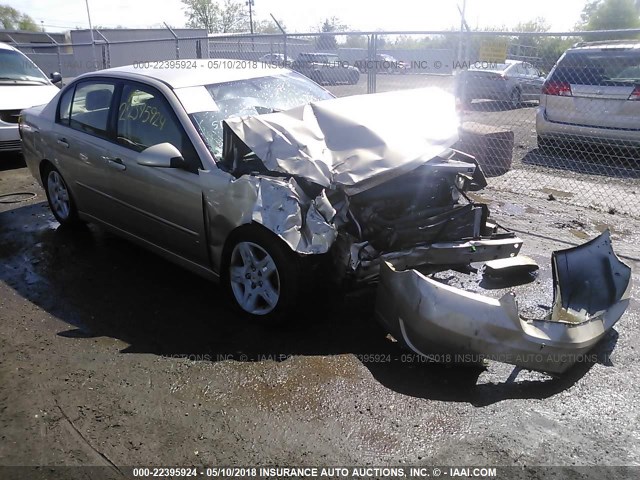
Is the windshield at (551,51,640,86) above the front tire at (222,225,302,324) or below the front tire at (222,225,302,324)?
above

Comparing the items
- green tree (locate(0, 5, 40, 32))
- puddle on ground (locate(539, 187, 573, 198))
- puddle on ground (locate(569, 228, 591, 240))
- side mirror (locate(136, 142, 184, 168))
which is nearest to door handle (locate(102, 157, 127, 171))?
side mirror (locate(136, 142, 184, 168))

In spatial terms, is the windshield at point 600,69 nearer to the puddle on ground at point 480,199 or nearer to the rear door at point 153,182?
the puddle on ground at point 480,199

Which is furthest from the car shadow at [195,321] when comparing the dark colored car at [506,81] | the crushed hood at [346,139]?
the dark colored car at [506,81]

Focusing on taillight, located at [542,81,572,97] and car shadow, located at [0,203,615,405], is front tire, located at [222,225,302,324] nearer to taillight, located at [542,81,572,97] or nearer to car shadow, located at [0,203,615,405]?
car shadow, located at [0,203,615,405]

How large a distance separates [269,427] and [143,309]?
5.61ft

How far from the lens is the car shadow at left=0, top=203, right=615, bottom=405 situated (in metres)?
3.15

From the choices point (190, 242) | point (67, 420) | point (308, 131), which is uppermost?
point (308, 131)

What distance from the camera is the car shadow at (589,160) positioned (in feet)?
27.1

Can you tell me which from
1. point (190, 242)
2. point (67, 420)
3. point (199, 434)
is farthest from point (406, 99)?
point (67, 420)

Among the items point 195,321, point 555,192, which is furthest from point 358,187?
point 555,192

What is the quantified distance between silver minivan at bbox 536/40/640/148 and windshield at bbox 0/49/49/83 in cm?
895

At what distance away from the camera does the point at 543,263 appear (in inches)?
193

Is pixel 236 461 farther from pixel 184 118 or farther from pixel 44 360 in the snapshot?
pixel 184 118

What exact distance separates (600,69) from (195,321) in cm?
728
